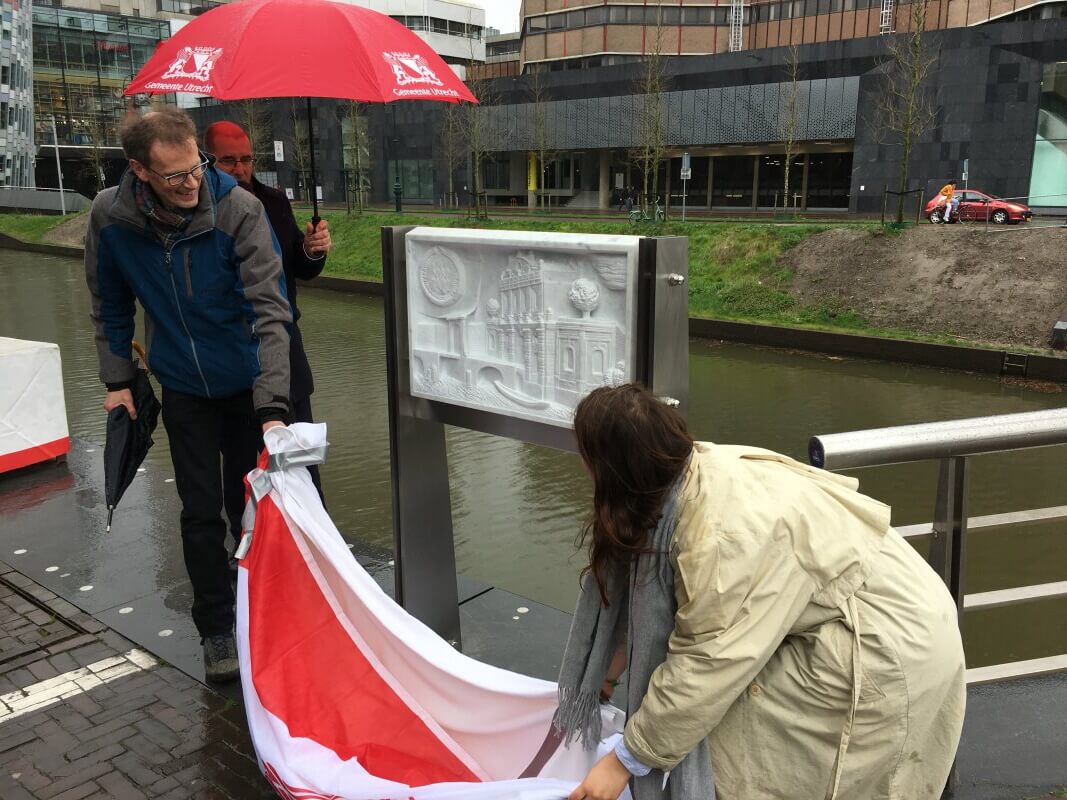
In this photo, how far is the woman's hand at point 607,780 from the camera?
5.78 feet

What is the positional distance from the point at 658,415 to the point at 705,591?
332 millimetres

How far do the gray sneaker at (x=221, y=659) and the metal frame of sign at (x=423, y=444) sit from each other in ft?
2.26

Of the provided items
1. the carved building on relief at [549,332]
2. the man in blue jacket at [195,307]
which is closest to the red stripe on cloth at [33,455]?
the man in blue jacket at [195,307]

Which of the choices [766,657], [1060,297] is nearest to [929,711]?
[766,657]

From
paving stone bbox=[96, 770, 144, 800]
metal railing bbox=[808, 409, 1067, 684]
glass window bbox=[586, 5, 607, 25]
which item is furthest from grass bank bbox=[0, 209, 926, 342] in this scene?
glass window bbox=[586, 5, 607, 25]

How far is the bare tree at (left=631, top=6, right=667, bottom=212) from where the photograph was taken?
82.7 ft

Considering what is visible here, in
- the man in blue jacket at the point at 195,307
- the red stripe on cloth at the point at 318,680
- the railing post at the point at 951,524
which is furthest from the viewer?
the man in blue jacket at the point at 195,307

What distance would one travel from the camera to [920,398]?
10109 millimetres

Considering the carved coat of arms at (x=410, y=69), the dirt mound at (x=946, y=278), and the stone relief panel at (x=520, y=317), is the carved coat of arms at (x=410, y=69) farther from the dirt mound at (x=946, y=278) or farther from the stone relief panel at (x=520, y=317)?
the dirt mound at (x=946, y=278)

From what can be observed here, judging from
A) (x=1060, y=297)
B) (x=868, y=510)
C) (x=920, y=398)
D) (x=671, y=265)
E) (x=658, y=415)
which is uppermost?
(x=671, y=265)

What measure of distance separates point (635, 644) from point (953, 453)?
114cm

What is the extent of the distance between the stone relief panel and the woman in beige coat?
104 centimetres

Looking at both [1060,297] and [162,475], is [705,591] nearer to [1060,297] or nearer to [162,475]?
[162,475]

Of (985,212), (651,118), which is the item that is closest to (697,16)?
(651,118)
